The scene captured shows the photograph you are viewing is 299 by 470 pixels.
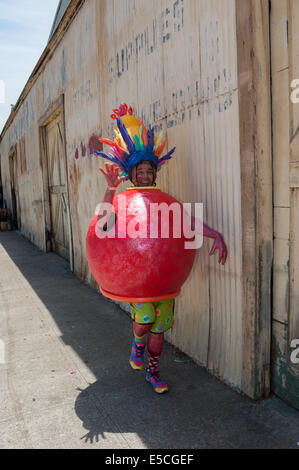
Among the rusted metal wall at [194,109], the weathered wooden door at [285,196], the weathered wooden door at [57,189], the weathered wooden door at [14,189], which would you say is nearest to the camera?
the weathered wooden door at [285,196]

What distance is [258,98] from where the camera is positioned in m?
2.41

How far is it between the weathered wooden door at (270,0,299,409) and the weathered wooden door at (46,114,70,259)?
19.3ft

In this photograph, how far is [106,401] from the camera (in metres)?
2.78

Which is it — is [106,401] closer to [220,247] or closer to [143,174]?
[220,247]

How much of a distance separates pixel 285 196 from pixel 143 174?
1017 millimetres

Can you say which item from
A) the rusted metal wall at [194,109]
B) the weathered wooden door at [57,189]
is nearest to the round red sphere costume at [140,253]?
the rusted metal wall at [194,109]

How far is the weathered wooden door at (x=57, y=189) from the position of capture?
26.3 ft

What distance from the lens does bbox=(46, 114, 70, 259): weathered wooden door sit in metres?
8.03

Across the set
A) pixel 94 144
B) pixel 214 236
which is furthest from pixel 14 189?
pixel 214 236

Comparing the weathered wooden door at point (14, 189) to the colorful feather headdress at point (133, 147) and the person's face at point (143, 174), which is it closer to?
the colorful feather headdress at point (133, 147)

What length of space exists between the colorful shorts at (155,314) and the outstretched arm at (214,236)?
53cm

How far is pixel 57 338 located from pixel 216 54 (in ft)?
10.3

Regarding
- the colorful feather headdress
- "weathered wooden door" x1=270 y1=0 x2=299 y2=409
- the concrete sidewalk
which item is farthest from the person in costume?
"weathered wooden door" x1=270 y1=0 x2=299 y2=409

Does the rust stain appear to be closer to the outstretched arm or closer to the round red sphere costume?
the round red sphere costume
